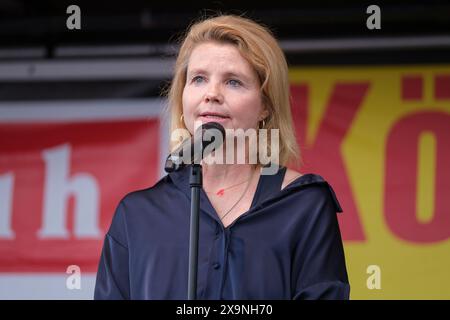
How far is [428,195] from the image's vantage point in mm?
4191

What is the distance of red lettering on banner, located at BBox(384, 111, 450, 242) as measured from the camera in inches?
164

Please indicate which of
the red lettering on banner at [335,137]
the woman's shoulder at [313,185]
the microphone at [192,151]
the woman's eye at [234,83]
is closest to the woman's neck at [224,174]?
the woman's shoulder at [313,185]

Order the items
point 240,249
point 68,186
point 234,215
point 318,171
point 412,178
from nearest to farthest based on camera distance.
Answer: point 240,249 → point 234,215 → point 412,178 → point 318,171 → point 68,186

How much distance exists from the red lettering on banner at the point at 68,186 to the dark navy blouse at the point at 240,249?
191cm

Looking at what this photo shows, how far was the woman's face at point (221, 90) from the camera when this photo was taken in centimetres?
238

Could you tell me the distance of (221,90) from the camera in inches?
95.0

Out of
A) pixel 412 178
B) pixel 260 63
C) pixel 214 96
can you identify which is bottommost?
pixel 412 178

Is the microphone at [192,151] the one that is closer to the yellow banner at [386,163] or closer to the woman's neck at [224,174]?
the woman's neck at [224,174]

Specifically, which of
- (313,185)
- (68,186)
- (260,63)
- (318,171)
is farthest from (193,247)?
(68,186)

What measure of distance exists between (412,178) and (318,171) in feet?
1.57

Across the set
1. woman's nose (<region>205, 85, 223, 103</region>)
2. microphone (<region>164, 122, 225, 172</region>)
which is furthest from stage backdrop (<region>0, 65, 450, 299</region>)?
microphone (<region>164, 122, 225, 172</region>)

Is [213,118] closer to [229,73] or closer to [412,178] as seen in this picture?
[229,73]
